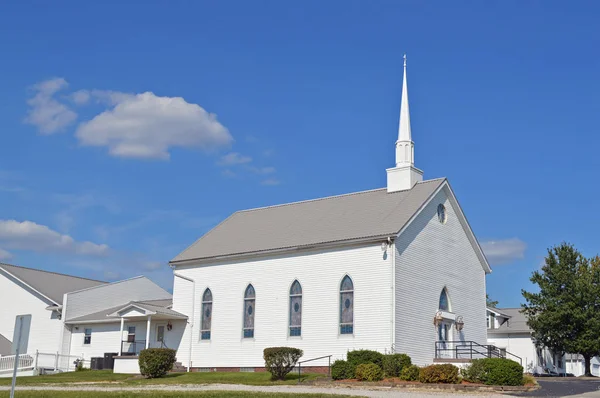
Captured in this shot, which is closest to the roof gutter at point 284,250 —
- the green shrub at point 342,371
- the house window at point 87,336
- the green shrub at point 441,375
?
the green shrub at point 342,371

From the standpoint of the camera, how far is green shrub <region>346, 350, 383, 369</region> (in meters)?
28.8

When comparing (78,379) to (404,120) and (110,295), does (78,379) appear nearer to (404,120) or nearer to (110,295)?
(110,295)

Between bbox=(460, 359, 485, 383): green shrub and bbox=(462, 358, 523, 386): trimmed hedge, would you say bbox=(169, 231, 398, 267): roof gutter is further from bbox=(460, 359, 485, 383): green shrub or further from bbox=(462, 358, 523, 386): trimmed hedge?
bbox=(462, 358, 523, 386): trimmed hedge

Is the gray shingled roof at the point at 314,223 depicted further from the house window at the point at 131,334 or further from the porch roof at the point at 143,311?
the house window at the point at 131,334

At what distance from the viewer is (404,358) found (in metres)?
29.3

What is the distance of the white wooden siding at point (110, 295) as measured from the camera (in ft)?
149

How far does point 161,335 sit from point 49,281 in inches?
471

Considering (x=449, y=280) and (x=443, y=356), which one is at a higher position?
(x=449, y=280)

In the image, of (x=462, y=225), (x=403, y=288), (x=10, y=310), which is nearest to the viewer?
(x=403, y=288)

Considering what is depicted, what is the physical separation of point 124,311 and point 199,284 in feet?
14.3

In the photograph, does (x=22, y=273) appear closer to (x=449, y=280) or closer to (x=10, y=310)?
(x=10, y=310)

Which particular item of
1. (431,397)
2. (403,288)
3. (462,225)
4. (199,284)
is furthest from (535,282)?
(431,397)

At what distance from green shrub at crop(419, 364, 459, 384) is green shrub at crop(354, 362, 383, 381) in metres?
2.09

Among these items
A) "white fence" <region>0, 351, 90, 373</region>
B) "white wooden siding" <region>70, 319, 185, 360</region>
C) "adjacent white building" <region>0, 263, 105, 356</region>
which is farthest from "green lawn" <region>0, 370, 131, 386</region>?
"adjacent white building" <region>0, 263, 105, 356</region>
